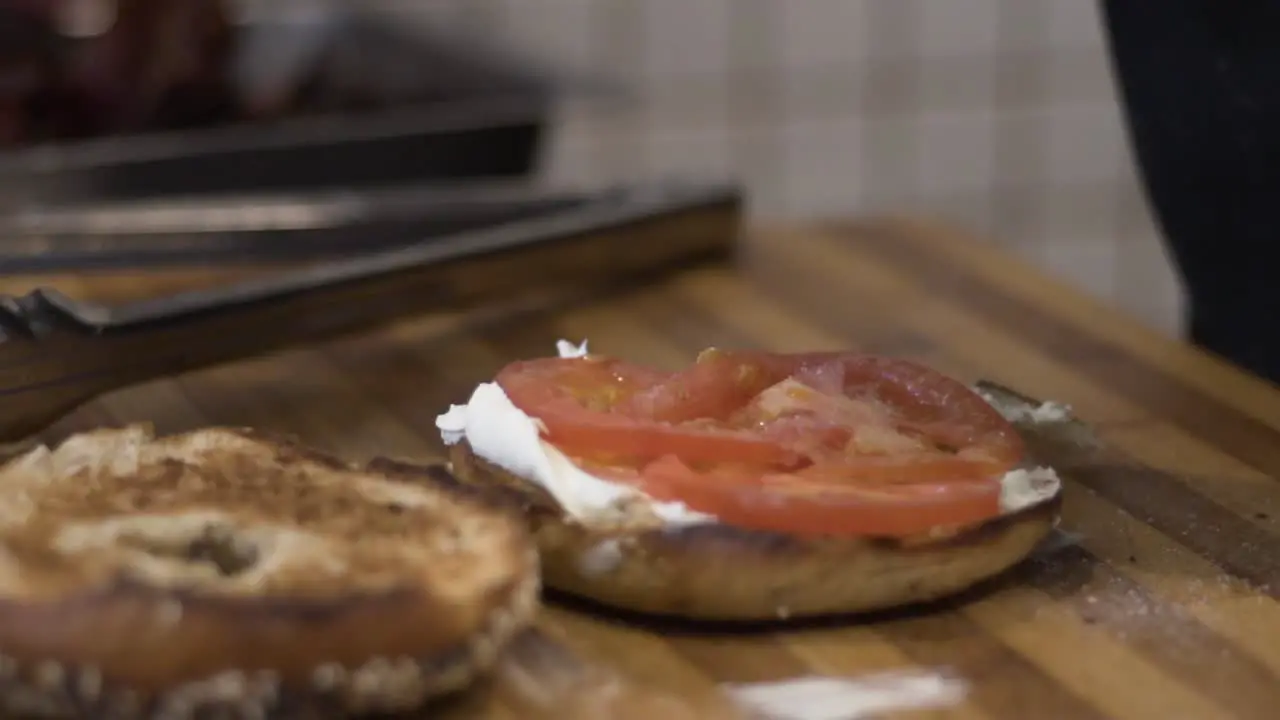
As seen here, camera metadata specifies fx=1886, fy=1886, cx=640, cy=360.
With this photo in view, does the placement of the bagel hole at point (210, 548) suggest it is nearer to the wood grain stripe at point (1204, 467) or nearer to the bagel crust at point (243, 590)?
the bagel crust at point (243, 590)

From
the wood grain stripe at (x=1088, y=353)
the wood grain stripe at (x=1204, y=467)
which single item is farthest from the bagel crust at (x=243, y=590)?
the wood grain stripe at (x=1088, y=353)

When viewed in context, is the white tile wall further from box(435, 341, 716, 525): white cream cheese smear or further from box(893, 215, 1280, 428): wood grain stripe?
box(435, 341, 716, 525): white cream cheese smear

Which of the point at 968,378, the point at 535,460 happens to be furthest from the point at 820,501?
the point at 968,378

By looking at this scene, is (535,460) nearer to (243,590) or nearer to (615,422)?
(615,422)

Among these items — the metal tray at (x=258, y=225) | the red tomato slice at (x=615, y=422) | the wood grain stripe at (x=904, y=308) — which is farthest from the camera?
the metal tray at (x=258, y=225)

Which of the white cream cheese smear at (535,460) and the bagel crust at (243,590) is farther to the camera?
the white cream cheese smear at (535,460)

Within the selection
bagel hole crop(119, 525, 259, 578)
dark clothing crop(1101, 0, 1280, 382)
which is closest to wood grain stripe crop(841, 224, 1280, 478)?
dark clothing crop(1101, 0, 1280, 382)

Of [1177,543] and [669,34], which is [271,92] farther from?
[1177,543]
